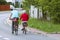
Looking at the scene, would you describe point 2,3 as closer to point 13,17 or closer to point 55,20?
point 55,20

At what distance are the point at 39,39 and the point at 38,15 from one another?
53.7 ft

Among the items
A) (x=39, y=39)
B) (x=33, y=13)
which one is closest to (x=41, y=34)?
(x=39, y=39)

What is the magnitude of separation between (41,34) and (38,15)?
1373 centimetres

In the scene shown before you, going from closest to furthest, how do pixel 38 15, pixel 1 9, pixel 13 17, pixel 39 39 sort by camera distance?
pixel 39 39
pixel 13 17
pixel 38 15
pixel 1 9

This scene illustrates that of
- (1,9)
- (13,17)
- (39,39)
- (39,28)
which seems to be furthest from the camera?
(1,9)

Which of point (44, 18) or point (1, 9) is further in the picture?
point (1, 9)

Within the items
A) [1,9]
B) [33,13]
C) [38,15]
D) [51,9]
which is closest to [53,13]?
[51,9]

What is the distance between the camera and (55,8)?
83.6 ft

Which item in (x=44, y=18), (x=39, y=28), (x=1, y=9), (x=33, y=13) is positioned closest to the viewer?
(x=39, y=28)

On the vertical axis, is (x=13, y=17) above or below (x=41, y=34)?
above

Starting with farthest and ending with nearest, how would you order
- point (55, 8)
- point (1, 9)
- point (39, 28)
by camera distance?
point (1, 9)
point (55, 8)
point (39, 28)

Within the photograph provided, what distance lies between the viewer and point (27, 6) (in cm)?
3628

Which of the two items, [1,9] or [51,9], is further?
[1,9]

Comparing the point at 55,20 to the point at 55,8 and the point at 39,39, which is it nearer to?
the point at 55,8
